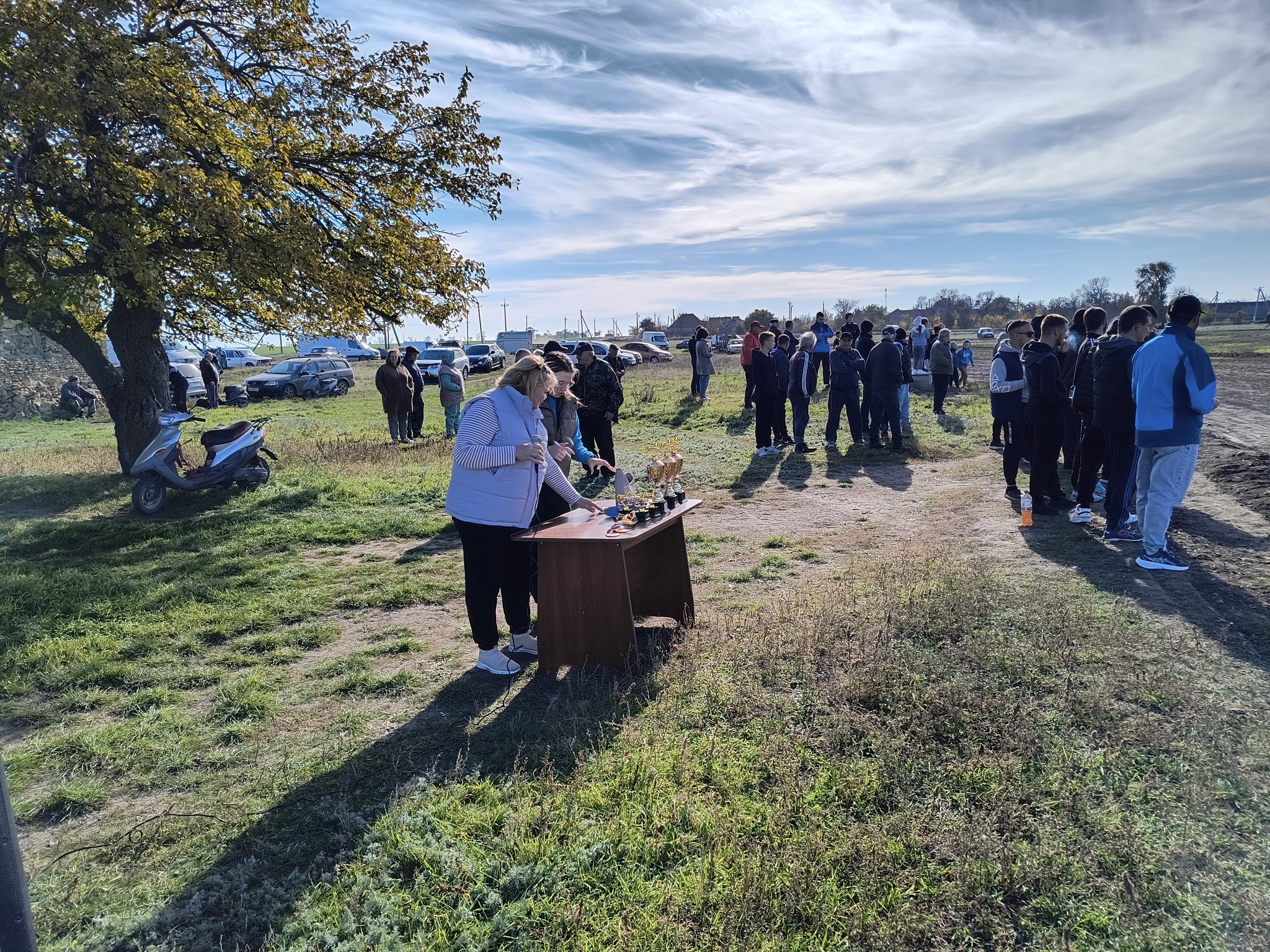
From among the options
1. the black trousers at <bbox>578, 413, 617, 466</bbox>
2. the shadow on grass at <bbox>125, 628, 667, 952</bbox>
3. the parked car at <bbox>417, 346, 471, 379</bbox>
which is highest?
the parked car at <bbox>417, 346, 471, 379</bbox>

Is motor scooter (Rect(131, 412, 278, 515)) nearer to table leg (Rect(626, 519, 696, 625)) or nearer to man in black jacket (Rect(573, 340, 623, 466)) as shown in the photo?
man in black jacket (Rect(573, 340, 623, 466))

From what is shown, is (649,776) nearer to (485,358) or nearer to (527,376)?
(527,376)

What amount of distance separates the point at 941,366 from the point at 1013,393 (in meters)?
7.39

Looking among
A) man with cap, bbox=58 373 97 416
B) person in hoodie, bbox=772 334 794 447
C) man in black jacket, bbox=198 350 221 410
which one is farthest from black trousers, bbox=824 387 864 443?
man with cap, bbox=58 373 97 416

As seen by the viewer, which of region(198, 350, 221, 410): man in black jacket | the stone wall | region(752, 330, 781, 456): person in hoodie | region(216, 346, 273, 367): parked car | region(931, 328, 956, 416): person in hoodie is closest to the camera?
region(752, 330, 781, 456): person in hoodie

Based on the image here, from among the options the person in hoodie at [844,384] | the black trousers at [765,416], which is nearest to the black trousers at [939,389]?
the person in hoodie at [844,384]

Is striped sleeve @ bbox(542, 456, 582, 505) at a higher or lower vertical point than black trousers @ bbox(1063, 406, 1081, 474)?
higher

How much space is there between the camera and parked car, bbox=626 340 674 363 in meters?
44.2

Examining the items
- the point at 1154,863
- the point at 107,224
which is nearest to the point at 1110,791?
the point at 1154,863

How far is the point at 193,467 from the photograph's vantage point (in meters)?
10.2

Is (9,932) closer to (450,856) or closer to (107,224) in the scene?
(450,856)

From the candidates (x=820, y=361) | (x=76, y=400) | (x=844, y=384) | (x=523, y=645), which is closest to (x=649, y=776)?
(x=523, y=645)

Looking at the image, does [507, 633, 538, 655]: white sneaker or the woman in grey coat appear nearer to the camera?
[507, 633, 538, 655]: white sneaker

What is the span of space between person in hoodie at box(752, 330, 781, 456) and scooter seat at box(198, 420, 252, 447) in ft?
24.3
